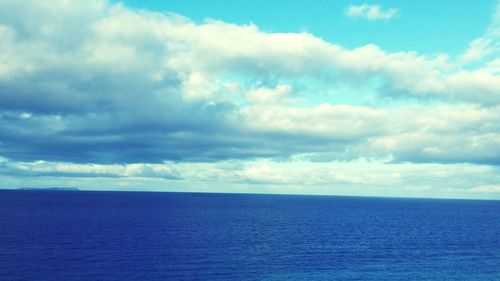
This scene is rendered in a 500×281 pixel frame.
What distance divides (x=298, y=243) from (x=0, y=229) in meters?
88.1

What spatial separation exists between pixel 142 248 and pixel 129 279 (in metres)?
28.8

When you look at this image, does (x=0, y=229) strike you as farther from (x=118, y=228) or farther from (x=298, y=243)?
(x=298, y=243)

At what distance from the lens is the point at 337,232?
13862cm

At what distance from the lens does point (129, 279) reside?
68.1 metres

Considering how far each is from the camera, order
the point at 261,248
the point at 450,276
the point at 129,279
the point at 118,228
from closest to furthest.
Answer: the point at 129,279 < the point at 450,276 < the point at 261,248 < the point at 118,228

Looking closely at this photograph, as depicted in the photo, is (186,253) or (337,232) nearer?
(186,253)

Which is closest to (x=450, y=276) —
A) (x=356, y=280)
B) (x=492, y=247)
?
(x=356, y=280)

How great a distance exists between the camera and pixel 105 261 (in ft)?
263

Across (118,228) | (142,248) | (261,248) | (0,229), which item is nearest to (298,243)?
(261,248)

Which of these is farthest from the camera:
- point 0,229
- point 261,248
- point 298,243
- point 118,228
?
point 118,228

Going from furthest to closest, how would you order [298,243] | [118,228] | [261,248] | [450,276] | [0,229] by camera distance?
1. [118,228]
2. [0,229]
3. [298,243]
4. [261,248]
5. [450,276]

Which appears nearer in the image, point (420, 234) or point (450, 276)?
point (450, 276)

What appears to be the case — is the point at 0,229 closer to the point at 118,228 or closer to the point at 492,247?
the point at 118,228

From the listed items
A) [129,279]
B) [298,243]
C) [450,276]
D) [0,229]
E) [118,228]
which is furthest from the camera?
[118,228]
